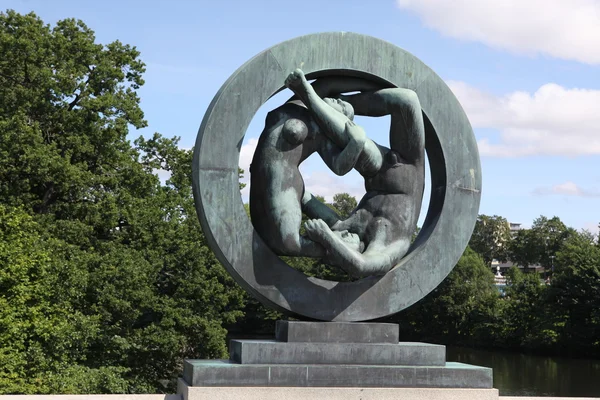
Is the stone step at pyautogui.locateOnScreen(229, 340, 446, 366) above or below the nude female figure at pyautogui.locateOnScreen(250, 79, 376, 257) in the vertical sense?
below

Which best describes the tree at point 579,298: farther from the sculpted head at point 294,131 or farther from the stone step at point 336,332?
the sculpted head at point 294,131

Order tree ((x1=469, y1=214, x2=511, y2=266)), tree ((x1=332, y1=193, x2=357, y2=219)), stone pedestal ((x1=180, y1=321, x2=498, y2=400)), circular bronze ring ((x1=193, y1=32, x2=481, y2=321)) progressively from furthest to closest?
tree ((x1=469, y1=214, x2=511, y2=266)), tree ((x1=332, y1=193, x2=357, y2=219)), circular bronze ring ((x1=193, y1=32, x2=481, y2=321)), stone pedestal ((x1=180, y1=321, x2=498, y2=400))

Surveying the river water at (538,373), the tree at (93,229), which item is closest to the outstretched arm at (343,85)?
the tree at (93,229)

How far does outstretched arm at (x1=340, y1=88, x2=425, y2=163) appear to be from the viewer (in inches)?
329

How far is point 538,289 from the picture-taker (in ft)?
145

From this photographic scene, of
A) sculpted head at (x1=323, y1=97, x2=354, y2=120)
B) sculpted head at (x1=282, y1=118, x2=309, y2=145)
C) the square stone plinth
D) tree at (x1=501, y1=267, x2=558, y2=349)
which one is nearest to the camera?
the square stone plinth

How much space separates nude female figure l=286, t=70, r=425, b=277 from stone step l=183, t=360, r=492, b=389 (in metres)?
0.98

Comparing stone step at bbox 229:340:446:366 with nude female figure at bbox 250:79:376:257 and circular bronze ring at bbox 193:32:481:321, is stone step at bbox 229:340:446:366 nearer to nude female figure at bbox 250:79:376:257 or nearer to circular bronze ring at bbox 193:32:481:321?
circular bronze ring at bbox 193:32:481:321

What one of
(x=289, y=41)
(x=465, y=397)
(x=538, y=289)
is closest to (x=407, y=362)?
(x=465, y=397)

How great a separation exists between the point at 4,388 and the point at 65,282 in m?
3.29

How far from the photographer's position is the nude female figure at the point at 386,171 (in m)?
8.15

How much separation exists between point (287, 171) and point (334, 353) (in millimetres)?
1768

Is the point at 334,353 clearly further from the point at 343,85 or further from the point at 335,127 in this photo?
the point at 343,85

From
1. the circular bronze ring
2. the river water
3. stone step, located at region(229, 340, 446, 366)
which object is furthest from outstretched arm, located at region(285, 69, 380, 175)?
the river water
